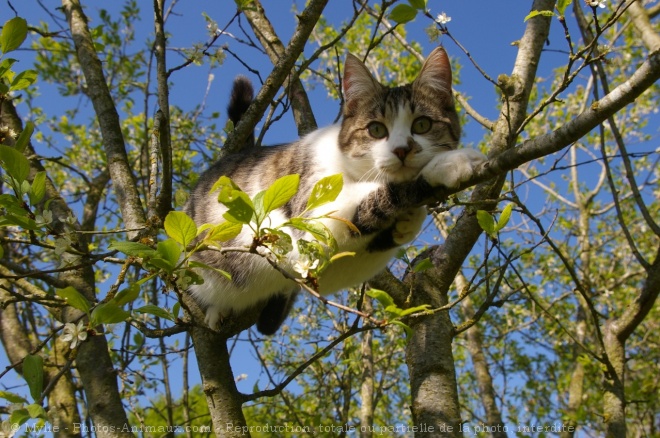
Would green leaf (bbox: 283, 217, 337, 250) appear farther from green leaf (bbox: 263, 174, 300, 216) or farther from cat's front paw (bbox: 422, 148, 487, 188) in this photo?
cat's front paw (bbox: 422, 148, 487, 188)

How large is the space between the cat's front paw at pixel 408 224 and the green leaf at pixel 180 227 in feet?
3.91

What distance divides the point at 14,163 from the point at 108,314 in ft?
1.69

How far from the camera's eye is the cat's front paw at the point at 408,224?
2576 mm

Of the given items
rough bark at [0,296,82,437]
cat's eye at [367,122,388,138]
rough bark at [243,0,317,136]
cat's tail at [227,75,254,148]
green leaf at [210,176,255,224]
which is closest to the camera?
green leaf at [210,176,255,224]

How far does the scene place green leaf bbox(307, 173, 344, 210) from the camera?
1.57 metres

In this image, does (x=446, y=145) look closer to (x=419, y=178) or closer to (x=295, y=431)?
(x=419, y=178)

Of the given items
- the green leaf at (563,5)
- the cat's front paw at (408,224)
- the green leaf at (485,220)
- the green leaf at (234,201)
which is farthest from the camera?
the cat's front paw at (408,224)

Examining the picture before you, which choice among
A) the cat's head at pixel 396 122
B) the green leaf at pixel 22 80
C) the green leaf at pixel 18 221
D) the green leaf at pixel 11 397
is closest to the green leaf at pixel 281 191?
the green leaf at pixel 18 221

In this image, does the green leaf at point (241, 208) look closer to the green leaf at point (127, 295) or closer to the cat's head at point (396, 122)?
the green leaf at point (127, 295)

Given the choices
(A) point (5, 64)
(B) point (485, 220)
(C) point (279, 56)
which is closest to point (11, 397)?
(A) point (5, 64)

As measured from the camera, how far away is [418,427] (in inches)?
101

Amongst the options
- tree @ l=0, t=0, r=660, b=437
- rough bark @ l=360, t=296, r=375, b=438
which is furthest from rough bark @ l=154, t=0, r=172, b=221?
rough bark @ l=360, t=296, r=375, b=438

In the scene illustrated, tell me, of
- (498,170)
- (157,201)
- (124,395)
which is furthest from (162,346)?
(498,170)

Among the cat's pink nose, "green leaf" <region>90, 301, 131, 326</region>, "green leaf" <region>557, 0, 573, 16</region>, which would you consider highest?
"green leaf" <region>557, 0, 573, 16</region>
